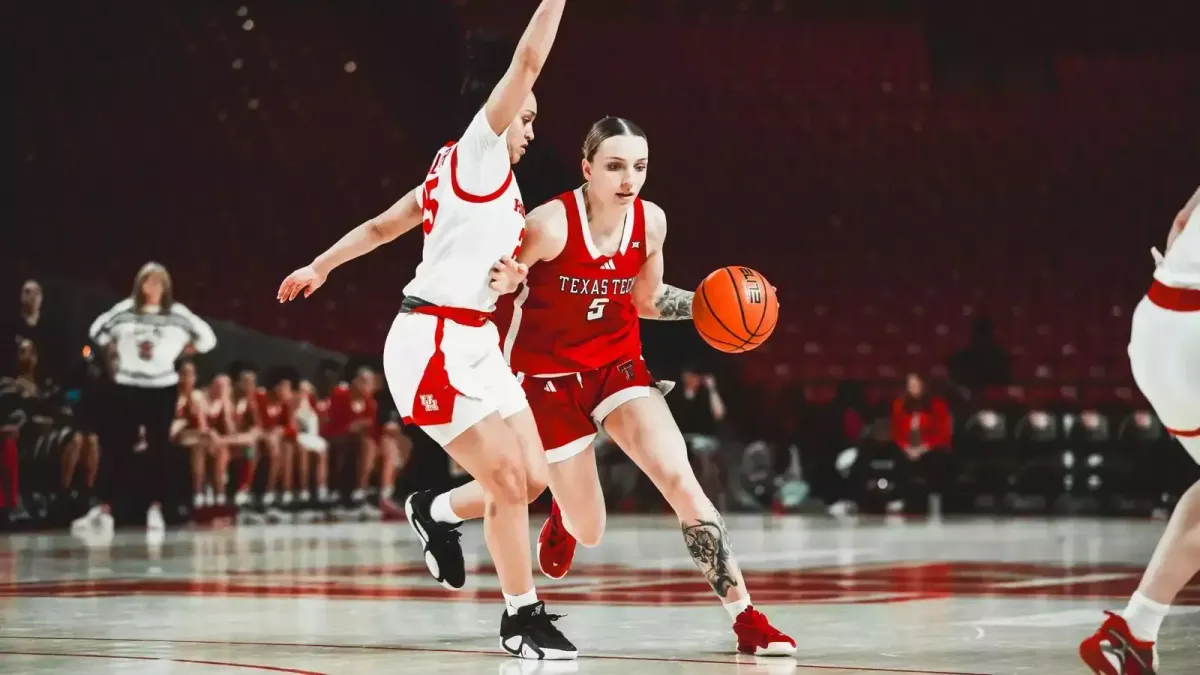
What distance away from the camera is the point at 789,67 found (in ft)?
68.4

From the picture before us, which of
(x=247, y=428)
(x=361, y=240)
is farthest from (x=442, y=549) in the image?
(x=247, y=428)

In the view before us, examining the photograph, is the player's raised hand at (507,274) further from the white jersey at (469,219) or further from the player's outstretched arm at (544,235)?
the player's outstretched arm at (544,235)

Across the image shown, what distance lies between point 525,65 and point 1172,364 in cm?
199

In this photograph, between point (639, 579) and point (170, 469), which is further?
point (170, 469)

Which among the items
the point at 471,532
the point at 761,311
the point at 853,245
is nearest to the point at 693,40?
the point at 853,245

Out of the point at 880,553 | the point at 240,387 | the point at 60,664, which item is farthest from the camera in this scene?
the point at 240,387

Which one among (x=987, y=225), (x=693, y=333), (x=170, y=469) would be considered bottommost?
(x=170, y=469)

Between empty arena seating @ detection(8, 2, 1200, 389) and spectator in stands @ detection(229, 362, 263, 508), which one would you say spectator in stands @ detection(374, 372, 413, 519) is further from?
empty arena seating @ detection(8, 2, 1200, 389)

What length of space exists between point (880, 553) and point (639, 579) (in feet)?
8.44

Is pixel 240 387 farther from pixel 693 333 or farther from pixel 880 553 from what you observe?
pixel 880 553

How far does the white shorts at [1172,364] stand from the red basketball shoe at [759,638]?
1427mm

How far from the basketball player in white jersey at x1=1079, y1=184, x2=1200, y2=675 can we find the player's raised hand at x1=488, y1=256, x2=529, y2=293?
5.93ft

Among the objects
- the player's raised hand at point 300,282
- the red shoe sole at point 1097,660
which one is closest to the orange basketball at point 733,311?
the player's raised hand at point 300,282

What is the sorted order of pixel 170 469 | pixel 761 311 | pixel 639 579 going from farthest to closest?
pixel 170 469 < pixel 639 579 < pixel 761 311
